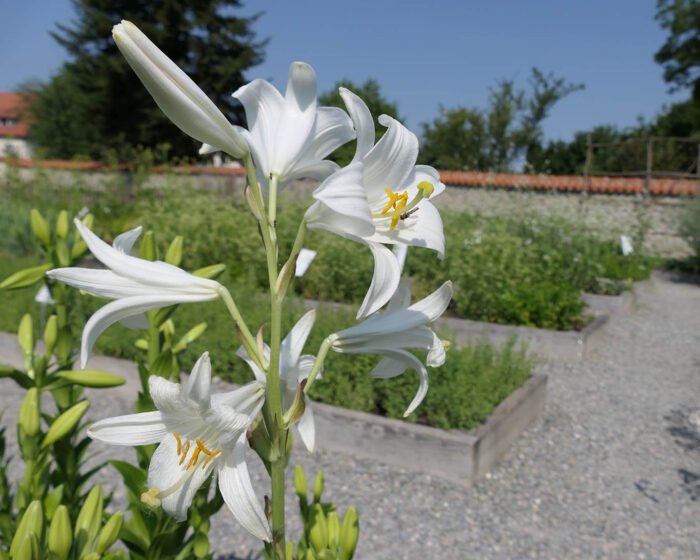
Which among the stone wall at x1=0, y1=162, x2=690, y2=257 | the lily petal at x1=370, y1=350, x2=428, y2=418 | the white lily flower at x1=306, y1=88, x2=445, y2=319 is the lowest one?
the stone wall at x1=0, y1=162, x2=690, y2=257

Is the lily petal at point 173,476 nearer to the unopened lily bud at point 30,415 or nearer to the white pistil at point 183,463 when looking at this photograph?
the white pistil at point 183,463

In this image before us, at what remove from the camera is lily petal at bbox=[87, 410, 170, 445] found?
1.02 meters

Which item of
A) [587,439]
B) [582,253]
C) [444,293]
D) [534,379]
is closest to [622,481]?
[587,439]

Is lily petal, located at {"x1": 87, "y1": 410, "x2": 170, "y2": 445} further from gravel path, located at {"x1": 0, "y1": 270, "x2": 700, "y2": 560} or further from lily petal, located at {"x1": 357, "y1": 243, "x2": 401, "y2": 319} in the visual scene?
gravel path, located at {"x1": 0, "y1": 270, "x2": 700, "y2": 560}

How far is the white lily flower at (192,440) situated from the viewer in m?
0.94

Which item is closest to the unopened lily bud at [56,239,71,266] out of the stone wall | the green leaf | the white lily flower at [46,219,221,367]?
the green leaf

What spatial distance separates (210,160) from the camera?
82.6 ft

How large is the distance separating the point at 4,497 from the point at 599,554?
252 centimetres

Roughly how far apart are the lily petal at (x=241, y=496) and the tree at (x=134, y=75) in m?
23.5

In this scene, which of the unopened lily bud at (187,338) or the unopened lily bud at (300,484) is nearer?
the unopened lily bud at (300,484)

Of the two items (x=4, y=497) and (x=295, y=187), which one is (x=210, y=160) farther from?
(x=4, y=497)

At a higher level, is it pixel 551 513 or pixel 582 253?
pixel 582 253

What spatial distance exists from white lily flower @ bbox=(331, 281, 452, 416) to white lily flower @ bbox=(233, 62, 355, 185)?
10.6 inches

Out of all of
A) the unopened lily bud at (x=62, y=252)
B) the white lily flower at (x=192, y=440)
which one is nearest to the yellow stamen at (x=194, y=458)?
the white lily flower at (x=192, y=440)
